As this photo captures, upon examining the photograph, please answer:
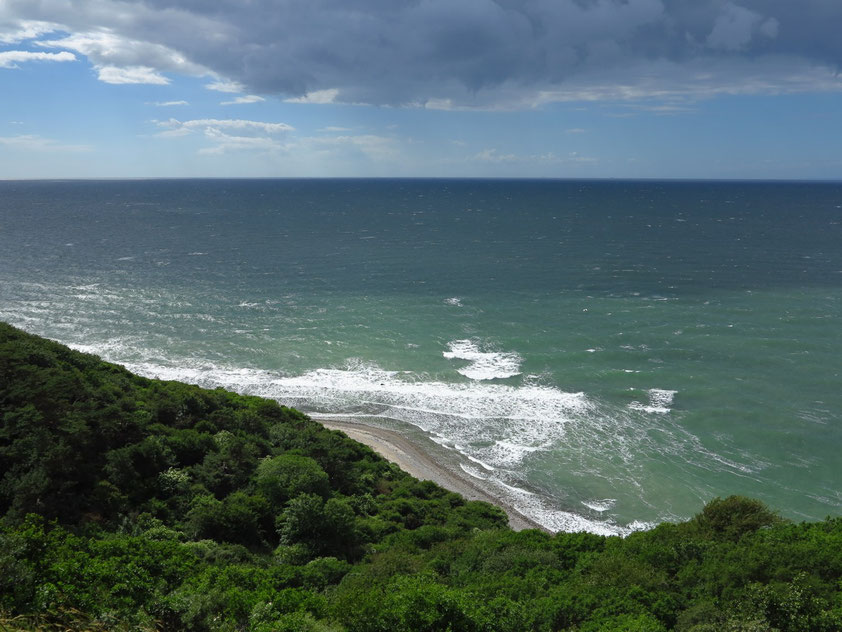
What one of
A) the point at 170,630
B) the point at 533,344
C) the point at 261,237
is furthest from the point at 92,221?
the point at 170,630

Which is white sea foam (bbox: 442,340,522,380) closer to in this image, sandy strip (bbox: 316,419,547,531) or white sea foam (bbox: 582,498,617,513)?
sandy strip (bbox: 316,419,547,531)

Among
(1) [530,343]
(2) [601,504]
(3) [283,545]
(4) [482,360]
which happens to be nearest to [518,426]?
(2) [601,504]

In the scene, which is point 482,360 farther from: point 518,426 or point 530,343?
point 518,426

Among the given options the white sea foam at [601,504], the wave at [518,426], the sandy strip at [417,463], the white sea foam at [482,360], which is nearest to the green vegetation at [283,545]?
the sandy strip at [417,463]

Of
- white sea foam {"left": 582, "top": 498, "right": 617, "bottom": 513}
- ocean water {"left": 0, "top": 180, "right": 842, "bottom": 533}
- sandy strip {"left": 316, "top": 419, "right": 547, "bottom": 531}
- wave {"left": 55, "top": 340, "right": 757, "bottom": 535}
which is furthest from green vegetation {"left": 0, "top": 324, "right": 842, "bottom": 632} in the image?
ocean water {"left": 0, "top": 180, "right": 842, "bottom": 533}

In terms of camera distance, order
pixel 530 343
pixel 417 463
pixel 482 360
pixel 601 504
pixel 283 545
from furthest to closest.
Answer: pixel 530 343 < pixel 482 360 < pixel 417 463 < pixel 601 504 < pixel 283 545
